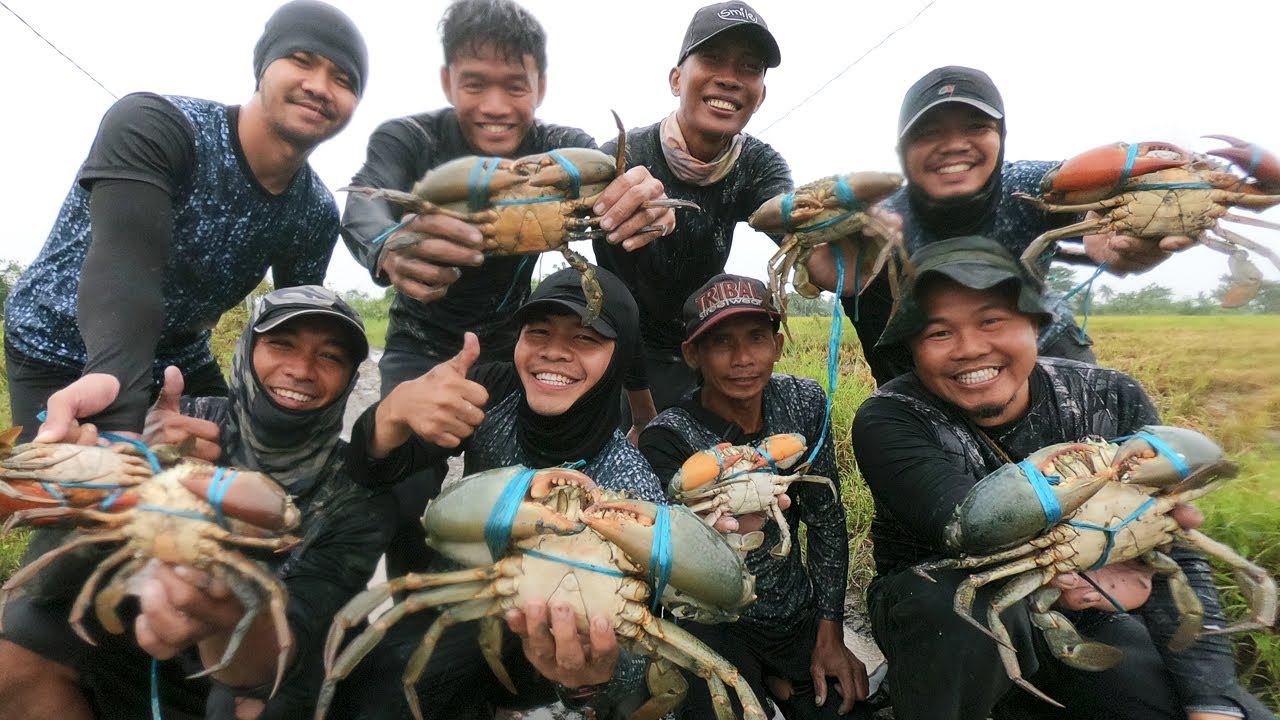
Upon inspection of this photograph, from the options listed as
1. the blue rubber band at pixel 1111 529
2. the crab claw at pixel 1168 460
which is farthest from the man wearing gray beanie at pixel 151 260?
the crab claw at pixel 1168 460

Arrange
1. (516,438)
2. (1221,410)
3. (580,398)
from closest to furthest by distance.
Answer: (580,398) → (516,438) → (1221,410)

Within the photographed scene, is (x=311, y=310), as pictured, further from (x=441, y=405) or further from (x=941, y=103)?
(x=941, y=103)

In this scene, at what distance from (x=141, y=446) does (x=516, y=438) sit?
4.40 feet

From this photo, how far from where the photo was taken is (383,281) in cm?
278

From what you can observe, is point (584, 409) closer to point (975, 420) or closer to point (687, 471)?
point (687, 471)

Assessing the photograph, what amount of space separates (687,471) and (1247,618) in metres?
1.98

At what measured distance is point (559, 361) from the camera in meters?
2.82

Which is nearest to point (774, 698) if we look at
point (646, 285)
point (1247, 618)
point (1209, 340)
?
point (1247, 618)

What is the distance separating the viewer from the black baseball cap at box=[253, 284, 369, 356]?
102 inches

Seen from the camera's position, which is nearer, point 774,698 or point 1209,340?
point 774,698

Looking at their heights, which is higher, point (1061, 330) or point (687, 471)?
point (1061, 330)

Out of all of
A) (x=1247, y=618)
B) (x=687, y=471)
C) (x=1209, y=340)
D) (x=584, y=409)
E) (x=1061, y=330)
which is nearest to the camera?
(x=1247, y=618)

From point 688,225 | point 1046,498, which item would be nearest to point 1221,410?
point 1046,498

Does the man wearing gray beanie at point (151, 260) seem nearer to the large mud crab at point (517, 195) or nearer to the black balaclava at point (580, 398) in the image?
the large mud crab at point (517, 195)
